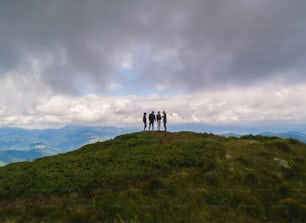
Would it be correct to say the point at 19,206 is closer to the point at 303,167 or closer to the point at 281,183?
the point at 281,183

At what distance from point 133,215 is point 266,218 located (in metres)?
6.11

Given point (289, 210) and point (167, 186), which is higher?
point (167, 186)

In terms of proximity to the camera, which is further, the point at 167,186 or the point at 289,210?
the point at 167,186

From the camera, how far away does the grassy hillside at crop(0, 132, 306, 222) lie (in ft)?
34.8

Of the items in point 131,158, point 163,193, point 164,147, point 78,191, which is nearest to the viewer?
point 163,193

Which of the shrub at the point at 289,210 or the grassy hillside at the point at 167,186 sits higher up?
the grassy hillside at the point at 167,186

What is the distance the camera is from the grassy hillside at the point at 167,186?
1061cm

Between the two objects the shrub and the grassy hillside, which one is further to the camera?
the grassy hillside

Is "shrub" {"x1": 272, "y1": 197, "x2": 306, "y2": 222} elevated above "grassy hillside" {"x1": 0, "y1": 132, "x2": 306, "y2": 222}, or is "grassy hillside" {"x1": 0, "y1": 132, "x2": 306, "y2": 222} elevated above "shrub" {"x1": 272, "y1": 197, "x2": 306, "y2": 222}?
"grassy hillside" {"x1": 0, "y1": 132, "x2": 306, "y2": 222}

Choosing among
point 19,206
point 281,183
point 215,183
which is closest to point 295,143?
point 281,183

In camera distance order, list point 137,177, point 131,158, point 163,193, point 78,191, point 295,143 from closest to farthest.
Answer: point 163,193 → point 78,191 → point 137,177 → point 131,158 → point 295,143

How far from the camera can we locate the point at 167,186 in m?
13.2

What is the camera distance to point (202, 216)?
9938 mm

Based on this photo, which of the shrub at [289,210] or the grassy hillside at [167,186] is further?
the grassy hillside at [167,186]
